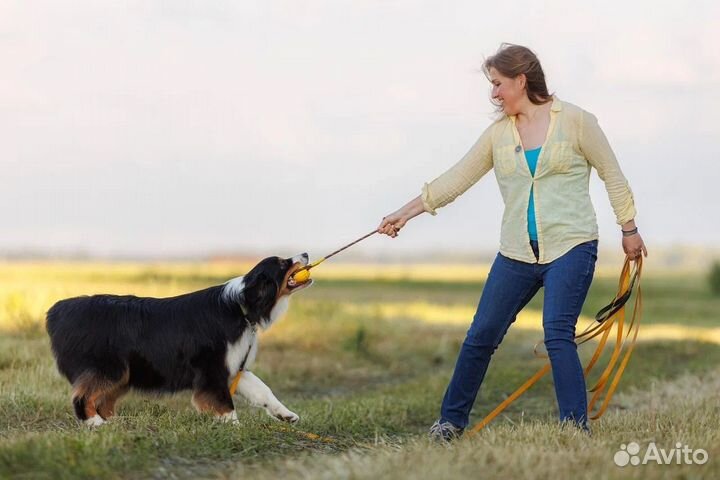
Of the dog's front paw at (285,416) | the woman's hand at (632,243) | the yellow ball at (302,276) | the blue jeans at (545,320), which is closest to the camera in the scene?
the blue jeans at (545,320)

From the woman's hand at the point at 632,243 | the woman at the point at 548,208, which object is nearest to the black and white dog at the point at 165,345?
the woman at the point at 548,208

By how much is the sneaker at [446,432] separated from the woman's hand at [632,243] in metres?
1.65

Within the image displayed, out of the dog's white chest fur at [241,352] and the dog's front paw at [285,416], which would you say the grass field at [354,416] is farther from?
the dog's white chest fur at [241,352]

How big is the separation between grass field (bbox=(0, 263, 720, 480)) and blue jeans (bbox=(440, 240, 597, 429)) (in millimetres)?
Result: 339

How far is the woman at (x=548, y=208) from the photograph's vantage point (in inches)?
243

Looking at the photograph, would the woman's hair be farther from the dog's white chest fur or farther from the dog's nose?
the dog's white chest fur

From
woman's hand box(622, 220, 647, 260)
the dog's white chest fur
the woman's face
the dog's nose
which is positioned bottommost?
the dog's white chest fur

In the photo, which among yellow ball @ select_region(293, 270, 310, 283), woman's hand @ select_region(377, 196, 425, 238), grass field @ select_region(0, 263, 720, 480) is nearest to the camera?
grass field @ select_region(0, 263, 720, 480)

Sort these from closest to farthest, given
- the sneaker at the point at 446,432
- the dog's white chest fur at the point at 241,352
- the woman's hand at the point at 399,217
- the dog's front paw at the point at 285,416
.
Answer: the sneaker at the point at 446,432 < the woman's hand at the point at 399,217 < the dog's white chest fur at the point at 241,352 < the dog's front paw at the point at 285,416

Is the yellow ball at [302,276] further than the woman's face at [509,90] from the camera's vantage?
Yes

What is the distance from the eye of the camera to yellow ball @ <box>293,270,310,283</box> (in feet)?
23.9

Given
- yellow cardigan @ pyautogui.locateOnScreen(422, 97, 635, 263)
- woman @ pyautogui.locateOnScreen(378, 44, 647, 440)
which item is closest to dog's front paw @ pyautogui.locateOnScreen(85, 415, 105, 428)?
woman @ pyautogui.locateOnScreen(378, 44, 647, 440)

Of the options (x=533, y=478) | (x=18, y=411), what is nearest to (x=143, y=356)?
(x=18, y=411)

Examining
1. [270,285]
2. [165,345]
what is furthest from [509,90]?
[165,345]
